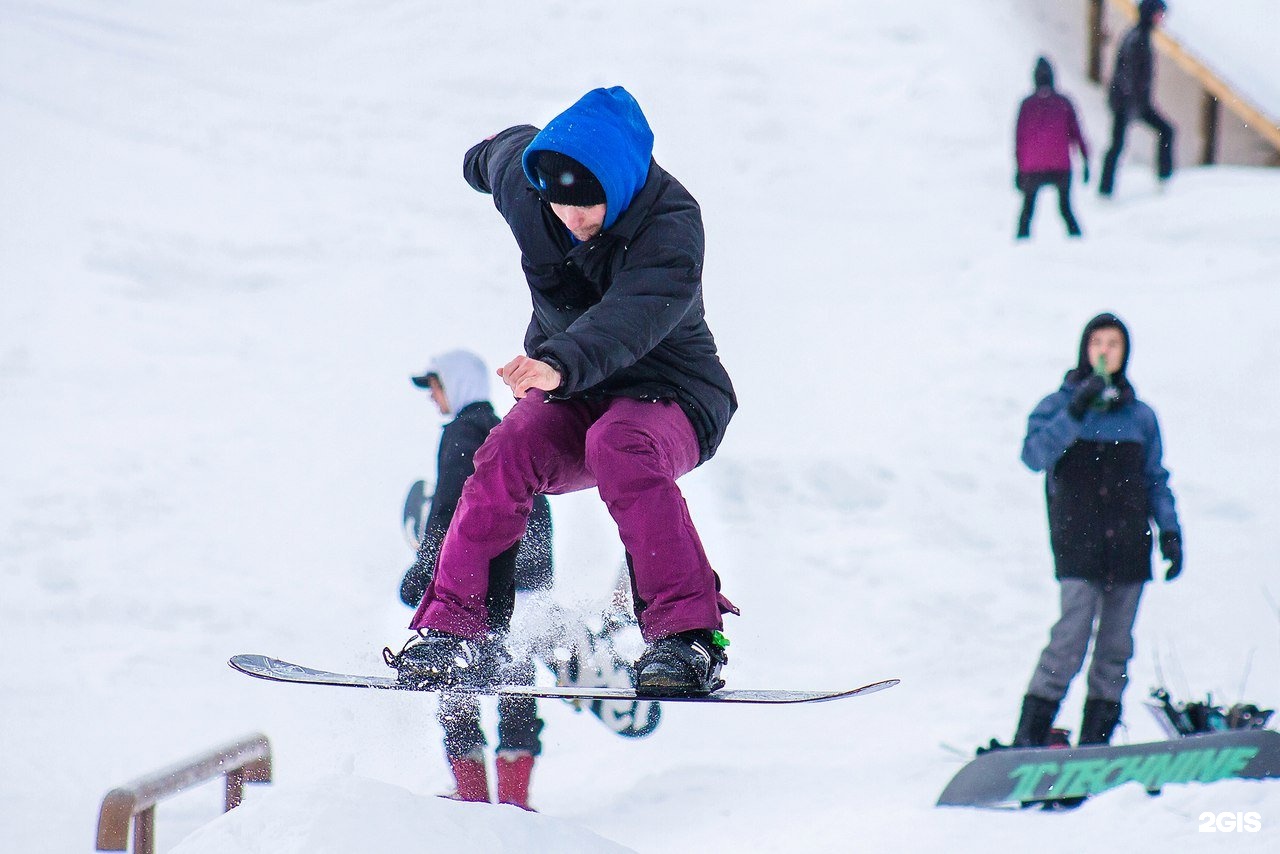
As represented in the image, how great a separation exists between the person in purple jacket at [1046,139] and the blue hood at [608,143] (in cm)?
852

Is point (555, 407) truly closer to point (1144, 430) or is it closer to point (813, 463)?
point (1144, 430)

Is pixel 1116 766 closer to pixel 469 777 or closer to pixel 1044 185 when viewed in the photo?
pixel 469 777

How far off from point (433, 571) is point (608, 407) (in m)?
1.08

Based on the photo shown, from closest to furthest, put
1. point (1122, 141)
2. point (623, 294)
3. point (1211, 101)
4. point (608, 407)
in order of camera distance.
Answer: point (623, 294) → point (608, 407) → point (1122, 141) → point (1211, 101)

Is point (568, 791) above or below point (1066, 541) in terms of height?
below

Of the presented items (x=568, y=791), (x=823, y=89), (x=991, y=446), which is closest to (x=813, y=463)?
(x=991, y=446)

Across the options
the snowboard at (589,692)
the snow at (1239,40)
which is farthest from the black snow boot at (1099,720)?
the snow at (1239,40)

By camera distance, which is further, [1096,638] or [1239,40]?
[1239,40]

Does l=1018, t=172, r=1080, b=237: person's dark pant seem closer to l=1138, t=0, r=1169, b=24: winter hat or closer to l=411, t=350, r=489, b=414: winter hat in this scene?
l=1138, t=0, r=1169, b=24: winter hat

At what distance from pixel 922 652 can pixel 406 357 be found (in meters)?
4.29

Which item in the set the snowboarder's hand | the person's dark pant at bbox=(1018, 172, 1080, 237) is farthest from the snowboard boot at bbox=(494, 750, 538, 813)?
the person's dark pant at bbox=(1018, 172, 1080, 237)

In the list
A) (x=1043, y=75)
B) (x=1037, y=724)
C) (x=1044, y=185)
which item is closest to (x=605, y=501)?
(x=1037, y=724)

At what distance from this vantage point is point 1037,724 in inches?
194

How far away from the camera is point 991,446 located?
27.9 feet
